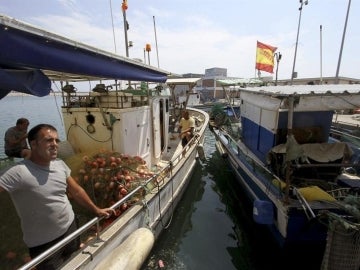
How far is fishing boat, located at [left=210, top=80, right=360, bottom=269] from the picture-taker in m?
4.13

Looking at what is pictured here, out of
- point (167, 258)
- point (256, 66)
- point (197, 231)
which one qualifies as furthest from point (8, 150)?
point (256, 66)

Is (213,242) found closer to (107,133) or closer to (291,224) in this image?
(291,224)

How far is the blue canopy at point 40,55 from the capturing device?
7.73 feet

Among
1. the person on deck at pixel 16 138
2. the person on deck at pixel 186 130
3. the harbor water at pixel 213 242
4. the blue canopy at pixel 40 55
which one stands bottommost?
the harbor water at pixel 213 242

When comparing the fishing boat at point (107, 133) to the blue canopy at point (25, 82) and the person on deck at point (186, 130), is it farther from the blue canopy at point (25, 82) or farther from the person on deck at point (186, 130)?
the person on deck at point (186, 130)

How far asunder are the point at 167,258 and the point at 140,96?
3.82 m

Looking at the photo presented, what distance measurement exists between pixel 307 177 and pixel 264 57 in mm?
15128

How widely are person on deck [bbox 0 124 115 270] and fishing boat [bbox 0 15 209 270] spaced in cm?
24

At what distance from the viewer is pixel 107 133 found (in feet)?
18.4

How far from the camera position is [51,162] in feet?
9.24

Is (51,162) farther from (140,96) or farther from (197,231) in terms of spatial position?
(197,231)

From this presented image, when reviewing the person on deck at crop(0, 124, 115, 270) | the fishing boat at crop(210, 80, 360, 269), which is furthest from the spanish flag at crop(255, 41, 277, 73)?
the person on deck at crop(0, 124, 115, 270)

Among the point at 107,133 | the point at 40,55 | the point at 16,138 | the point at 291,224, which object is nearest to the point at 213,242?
the point at 291,224

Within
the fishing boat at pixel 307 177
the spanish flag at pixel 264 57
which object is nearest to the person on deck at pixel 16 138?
the fishing boat at pixel 307 177
